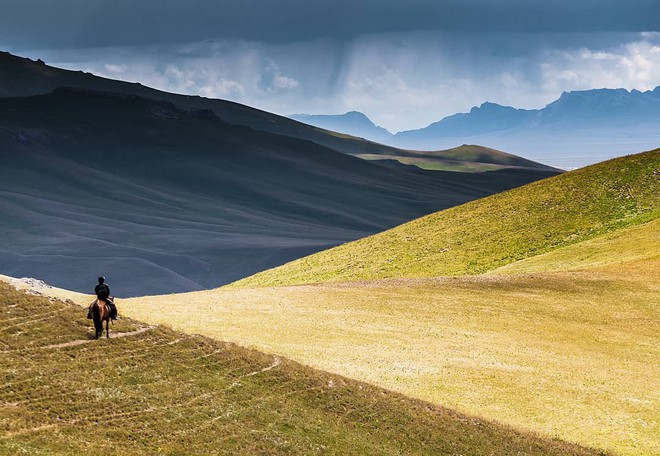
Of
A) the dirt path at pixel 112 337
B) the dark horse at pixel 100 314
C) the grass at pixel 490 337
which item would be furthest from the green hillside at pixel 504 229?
the dark horse at pixel 100 314

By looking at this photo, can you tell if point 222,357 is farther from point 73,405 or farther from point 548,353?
point 548,353

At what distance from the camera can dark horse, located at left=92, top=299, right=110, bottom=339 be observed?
33.3 meters

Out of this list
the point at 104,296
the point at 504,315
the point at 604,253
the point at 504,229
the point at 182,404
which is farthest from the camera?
the point at 504,229

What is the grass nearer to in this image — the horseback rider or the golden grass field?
the golden grass field

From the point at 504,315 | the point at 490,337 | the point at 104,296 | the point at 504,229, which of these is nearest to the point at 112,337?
the point at 104,296

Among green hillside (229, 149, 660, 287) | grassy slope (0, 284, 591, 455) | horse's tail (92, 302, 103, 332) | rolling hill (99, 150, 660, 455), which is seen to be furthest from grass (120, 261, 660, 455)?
green hillside (229, 149, 660, 287)

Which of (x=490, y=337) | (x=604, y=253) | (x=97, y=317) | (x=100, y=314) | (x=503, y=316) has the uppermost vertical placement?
(x=604, y=253)

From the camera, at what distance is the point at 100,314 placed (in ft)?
110

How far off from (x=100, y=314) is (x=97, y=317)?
187 mm

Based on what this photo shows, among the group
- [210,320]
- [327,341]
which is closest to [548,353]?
[327,341]

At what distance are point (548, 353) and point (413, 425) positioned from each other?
66.1 feet

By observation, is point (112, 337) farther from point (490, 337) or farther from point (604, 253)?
point (604, 253)

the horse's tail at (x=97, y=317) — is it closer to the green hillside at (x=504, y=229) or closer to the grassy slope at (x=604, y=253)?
the grassy slope at (x=604, y=253)

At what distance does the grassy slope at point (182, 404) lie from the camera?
89.2 feet
